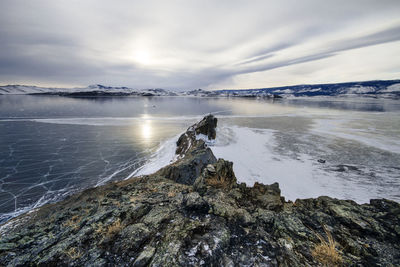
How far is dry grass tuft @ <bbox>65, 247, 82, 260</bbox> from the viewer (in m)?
3.97

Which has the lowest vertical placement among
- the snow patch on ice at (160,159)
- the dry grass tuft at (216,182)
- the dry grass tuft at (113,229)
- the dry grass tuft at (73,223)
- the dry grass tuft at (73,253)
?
the snow patch on ice at (160,159)

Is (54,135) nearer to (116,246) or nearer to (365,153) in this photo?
(116,246)

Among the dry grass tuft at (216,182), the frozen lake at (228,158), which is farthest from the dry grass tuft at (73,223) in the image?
the frozen lake at (228,158)

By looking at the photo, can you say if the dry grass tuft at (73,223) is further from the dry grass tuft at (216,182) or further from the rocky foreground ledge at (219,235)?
the dry grass tuft at (216,182)

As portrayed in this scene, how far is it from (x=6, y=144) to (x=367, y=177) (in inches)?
1637

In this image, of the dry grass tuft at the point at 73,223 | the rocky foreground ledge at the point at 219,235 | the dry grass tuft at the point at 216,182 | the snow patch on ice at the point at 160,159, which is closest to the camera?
the rocky foreground ledge at the point at 219,235

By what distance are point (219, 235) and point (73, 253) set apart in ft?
12.2

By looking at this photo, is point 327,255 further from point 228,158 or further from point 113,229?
point 228,158

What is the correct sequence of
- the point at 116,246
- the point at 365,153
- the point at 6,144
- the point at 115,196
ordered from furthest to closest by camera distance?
the point at 6,144 → the point at 365,153 → the point at 115,196 → the point at 116,246

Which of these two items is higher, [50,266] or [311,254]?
[311,254]

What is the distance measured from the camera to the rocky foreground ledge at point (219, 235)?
12.1 feet

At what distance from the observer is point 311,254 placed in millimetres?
3738

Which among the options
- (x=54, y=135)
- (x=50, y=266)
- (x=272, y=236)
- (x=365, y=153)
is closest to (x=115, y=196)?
(x=50, y=266)

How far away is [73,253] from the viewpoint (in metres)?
4.06
